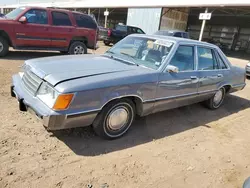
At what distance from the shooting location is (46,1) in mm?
42281

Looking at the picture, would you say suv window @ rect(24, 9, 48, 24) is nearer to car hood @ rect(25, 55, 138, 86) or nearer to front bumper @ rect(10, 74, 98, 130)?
car hood @ rect(25, 55, 138, 86)

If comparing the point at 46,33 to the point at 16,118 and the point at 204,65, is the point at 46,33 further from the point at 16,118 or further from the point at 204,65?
the point at 204,65

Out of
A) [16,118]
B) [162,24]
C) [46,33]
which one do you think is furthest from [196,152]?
[162,24]

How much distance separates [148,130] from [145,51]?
1.42 m

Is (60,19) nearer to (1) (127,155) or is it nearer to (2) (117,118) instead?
(2) (117,118)

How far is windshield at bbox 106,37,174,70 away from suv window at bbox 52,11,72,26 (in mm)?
5078

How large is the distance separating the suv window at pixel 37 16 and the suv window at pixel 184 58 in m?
6.14

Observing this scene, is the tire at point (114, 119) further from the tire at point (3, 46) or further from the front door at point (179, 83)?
the tire at point (3, 46)

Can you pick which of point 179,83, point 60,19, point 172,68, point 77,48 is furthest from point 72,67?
point 77,48

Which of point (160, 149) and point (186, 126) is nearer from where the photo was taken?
point (160, 149)

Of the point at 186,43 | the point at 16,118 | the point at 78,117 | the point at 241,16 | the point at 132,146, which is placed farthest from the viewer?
the point at 241,16

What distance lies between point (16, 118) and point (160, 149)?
7.92 feet

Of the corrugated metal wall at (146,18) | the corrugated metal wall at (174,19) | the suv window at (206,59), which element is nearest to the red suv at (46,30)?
the suv window at (206,59)

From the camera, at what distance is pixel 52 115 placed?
2.82m
